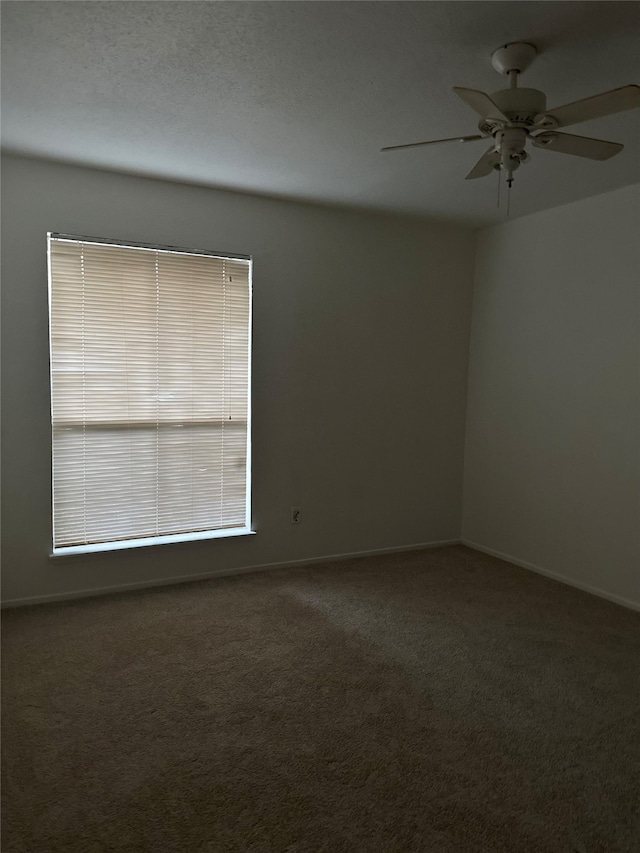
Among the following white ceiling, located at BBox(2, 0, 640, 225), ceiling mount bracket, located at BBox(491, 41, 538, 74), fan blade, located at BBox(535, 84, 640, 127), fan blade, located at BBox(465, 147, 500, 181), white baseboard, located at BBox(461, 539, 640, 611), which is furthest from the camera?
white baseboard, located at BBox(461, 539, 640, 611)

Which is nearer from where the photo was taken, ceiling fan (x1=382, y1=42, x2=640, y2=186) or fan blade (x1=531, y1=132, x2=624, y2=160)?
ceiling fan (x1=382, y1=42, x2=640, y2=186)

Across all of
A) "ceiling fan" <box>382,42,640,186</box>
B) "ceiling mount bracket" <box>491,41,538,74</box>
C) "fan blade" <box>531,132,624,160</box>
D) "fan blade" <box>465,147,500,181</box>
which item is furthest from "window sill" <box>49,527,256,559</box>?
"ceiling mount bracket" <box>491,41,538,74</box>

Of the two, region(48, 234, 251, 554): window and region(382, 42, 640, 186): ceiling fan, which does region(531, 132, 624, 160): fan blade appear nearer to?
region(382, 42, 640, 186): ceiling fan

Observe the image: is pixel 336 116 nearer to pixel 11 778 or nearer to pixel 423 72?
pixel 423 72

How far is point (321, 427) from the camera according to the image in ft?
14.9

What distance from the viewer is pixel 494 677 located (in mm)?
2939

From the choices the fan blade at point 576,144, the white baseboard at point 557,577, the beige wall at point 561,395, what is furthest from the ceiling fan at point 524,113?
the white baseboard at point 557,577

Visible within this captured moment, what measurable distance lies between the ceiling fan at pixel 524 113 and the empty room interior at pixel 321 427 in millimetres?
15

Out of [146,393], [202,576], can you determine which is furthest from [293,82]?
[202,576]

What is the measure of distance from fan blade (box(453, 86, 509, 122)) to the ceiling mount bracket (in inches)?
9.9

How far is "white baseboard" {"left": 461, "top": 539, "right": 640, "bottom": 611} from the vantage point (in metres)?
3.88

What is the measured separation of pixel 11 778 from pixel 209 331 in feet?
9.00

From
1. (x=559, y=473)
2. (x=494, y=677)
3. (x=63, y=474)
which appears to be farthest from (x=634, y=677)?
(x=63, y=474)

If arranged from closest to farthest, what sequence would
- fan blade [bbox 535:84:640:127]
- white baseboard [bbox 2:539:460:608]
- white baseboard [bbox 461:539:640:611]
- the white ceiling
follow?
1. fan blade [bbox 535:84:640:127]
2. the white ceiling
3. white baseboard [bbox 2:539:460:608]
4. white baseboard [bbox 461:539:640:611]
